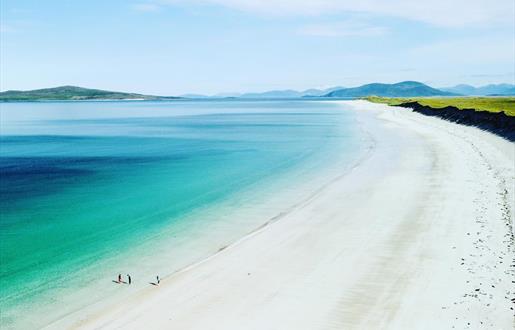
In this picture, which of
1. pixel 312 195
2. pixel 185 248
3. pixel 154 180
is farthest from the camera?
pixel 154 180

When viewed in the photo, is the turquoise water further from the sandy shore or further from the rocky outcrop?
the rocky outcrop

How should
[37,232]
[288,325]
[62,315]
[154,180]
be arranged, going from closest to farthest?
1. [288,325]
2. [62,315]
3. [37,232]
4. [154,180]

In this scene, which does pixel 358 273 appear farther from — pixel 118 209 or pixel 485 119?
pixel 485 119

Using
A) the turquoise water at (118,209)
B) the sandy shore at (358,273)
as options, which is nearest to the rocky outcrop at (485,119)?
the turquoise water at (118,209)

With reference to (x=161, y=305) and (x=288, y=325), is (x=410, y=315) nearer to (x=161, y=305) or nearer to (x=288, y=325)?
(x=288, y=325)

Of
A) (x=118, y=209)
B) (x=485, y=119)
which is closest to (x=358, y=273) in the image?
(x=118, y=209)

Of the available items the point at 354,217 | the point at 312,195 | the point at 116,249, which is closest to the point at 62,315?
the point at 116,249
